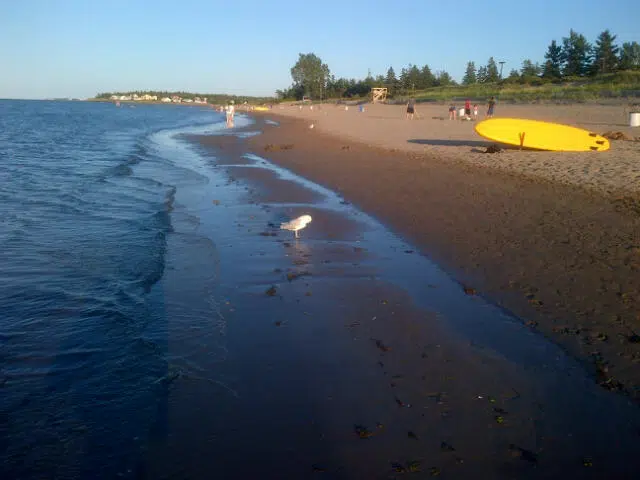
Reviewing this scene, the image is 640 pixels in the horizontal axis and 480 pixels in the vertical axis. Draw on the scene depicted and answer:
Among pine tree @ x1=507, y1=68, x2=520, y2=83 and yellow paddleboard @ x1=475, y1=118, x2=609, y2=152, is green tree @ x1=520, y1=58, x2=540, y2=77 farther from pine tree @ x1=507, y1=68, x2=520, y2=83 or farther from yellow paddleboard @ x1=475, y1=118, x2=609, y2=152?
yellow paddleboard @ x1=475, y1=118, x2=609, y2=152

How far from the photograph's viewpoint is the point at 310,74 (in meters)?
109

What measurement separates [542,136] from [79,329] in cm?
1636

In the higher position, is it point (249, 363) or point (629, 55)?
point (629, 55)

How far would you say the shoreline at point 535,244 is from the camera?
5379 millimetres

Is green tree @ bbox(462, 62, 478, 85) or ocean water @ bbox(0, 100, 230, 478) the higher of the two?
green tree @ bbox(462, 62, 478, 85)

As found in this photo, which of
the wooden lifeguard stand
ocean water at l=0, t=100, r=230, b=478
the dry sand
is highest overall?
the wooden lifeguard stand

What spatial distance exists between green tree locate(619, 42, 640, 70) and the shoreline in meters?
57.5

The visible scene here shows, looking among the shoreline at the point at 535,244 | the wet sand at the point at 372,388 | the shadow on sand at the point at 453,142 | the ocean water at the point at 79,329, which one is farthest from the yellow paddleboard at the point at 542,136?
the ocean water at the point at 79,329

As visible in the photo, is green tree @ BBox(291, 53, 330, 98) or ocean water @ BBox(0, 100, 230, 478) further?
green tree @ BBox(291, 53, 330, 98)

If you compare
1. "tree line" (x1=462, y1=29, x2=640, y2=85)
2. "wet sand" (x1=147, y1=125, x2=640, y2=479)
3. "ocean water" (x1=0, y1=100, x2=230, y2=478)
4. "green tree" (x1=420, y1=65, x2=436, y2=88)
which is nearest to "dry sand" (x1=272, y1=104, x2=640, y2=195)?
"wet sand" (x1=147, y1=125, x2=640, y2=479)

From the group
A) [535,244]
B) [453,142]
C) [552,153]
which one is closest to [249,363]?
[535,244]

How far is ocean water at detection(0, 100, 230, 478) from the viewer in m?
3.92

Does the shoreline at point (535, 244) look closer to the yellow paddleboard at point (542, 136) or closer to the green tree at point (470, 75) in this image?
the yellow paddleboard at point (542, 136)

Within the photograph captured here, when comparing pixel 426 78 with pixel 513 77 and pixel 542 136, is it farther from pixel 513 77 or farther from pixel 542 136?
pixel 542 136
